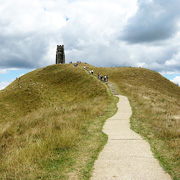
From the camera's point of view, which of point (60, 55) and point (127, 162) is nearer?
point (127, 162)

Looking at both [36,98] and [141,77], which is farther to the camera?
[141,77]

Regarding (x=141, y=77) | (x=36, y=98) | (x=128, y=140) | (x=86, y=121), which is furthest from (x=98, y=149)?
(x=141, y=77)

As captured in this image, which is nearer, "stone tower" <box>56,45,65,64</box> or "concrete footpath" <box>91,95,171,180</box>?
"concrete footpath" <box>91,95,171,180</box>

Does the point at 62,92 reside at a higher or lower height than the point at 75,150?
higher

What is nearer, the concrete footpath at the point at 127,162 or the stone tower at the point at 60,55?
the concrete footpath at the point at 127,162

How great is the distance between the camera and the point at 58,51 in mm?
82500

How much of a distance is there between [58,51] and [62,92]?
47.6 meters

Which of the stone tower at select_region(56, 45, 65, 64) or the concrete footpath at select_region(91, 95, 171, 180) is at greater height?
the stone tower at select_region(56, 45, 65, 64)

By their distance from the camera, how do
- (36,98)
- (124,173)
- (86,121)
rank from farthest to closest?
(36,98) → (86,121) → (124,173)

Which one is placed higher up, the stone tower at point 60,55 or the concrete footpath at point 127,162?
the stone tower at point 60,55

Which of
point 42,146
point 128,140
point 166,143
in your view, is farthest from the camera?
point 128,140

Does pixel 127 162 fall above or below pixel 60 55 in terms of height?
below

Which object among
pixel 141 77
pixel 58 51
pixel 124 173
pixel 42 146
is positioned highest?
pixel 58 51

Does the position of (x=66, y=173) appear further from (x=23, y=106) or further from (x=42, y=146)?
(x=23, y=106)
